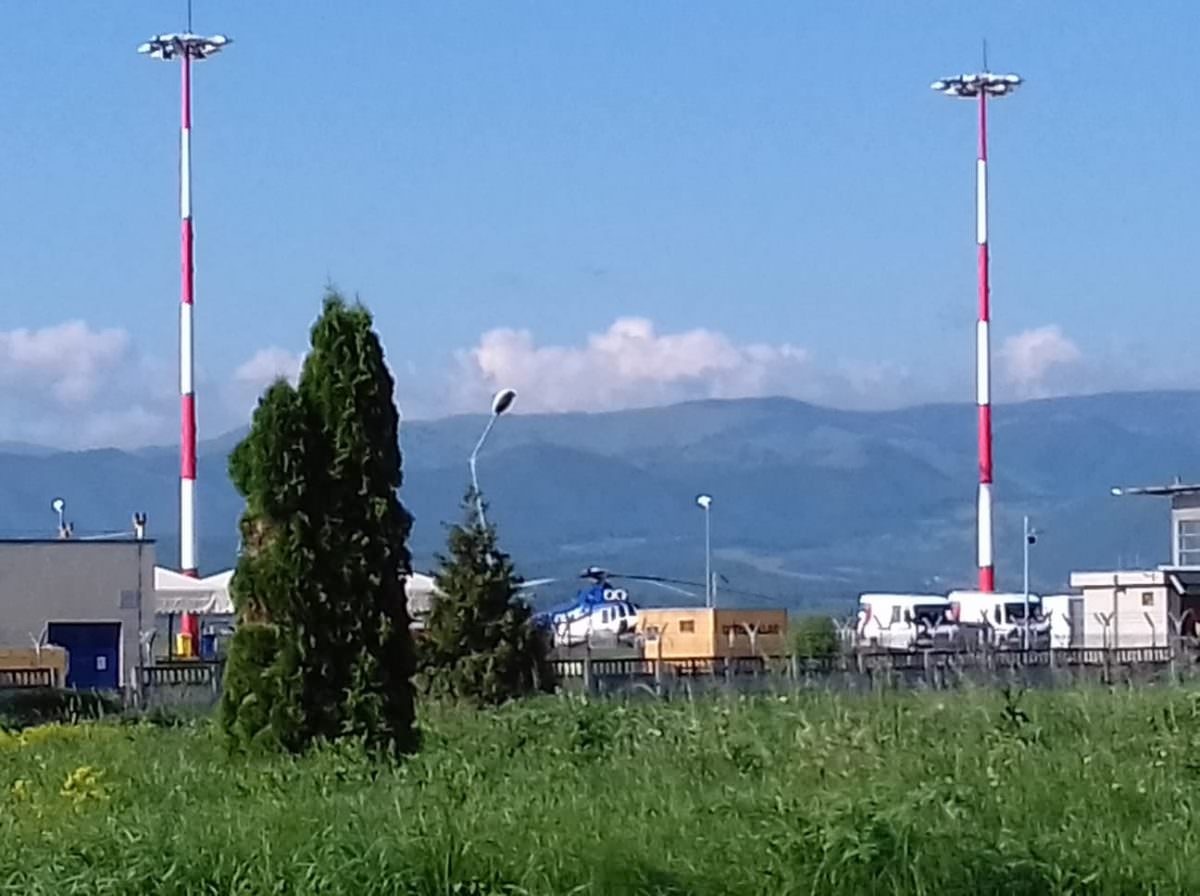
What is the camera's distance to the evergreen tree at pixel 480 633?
28.1m

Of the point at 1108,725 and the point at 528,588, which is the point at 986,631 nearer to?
the point at 528,588

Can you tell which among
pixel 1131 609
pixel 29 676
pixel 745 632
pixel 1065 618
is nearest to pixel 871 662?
pixel 29 676

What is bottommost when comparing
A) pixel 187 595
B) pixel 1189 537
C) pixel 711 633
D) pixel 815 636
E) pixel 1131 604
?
pixel 815 636

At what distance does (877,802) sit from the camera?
1071 centimetres

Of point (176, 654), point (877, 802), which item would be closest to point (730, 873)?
point (877, 802)

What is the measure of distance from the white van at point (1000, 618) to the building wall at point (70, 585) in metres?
19.4

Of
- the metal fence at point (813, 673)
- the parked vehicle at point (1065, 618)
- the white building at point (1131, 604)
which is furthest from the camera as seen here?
the parked vehicle at point (1065, 618)

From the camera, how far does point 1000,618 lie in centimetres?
6638

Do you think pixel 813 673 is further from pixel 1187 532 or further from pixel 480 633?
pixel 1187 532

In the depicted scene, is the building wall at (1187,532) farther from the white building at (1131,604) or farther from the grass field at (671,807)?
the grass field at (671,807)

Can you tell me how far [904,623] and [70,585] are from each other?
1101 inches

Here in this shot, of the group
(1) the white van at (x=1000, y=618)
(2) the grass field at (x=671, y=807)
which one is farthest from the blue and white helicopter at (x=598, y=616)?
(2) the grass field at (x=671, y=807)

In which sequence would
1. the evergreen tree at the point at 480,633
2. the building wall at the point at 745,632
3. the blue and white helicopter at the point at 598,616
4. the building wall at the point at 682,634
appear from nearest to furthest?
1. the evergreen tree at the point at 480,633
2. the building wall at the point at 745,632
3. the building wall at the point at 682,634
4. the blue and white helicopter at the point at 598,616

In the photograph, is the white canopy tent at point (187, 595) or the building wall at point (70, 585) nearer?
the building wall at point (70, 585)
